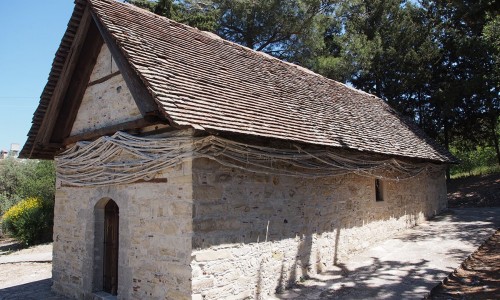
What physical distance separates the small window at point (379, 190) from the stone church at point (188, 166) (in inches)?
9.4

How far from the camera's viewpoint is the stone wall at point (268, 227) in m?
5.65

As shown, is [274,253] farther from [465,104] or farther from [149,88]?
[465,104]

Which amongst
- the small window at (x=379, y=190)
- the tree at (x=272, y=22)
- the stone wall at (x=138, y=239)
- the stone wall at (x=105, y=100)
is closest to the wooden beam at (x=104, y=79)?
the stone wall at (x=105, y=100)

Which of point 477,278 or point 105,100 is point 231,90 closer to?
point 105,100

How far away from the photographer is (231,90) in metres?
7.20

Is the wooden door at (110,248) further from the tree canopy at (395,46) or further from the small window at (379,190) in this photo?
the tree canopy at (395,46)

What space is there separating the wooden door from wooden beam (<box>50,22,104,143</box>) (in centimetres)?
Result: 240

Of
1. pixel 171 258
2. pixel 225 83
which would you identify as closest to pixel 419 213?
pixel 225 83

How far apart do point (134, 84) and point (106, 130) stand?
5.16 feet

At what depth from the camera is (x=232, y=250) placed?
19.6ft

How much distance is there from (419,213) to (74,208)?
10.7 m

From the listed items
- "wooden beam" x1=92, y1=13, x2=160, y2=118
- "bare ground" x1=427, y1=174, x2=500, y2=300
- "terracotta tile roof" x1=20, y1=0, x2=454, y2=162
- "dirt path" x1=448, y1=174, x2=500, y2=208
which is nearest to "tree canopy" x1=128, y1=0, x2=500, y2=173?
"dirt path" x1=448, y1=174, x2=500, y2=208

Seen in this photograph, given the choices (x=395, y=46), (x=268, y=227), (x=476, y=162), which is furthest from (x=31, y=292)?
(x=476, y=162)

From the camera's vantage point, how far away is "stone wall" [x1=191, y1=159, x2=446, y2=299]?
5.65m
